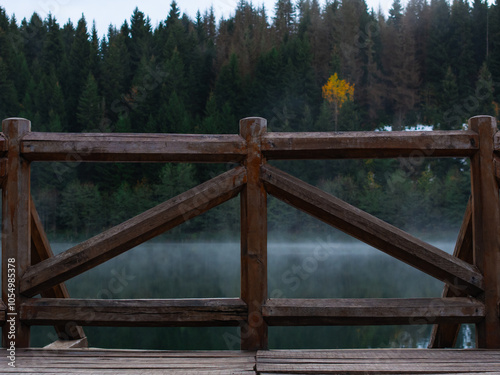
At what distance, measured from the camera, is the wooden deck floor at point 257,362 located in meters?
1.62

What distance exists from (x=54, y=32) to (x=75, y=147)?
42.2 meters

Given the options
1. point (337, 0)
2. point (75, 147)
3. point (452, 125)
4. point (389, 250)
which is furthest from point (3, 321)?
point (337, 0)

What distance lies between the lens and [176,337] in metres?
8.88

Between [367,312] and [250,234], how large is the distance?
1.70 feet

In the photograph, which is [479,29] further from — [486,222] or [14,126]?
[14,126]

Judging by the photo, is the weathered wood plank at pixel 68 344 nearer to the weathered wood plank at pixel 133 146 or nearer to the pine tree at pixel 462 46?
the weathered wood plank at pixel 133 146

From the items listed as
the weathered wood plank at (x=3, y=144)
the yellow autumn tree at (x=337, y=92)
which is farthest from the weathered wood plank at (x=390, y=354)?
the yellow autumn tree at (x=337, y=92)

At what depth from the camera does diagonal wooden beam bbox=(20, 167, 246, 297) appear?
201 cm

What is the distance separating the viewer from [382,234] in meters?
2.03

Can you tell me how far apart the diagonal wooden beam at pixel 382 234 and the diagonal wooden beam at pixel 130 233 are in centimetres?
18

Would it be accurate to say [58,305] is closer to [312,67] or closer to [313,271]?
[313,271]

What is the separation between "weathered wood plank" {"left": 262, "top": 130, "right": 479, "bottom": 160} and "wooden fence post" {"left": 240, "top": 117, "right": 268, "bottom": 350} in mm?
58
